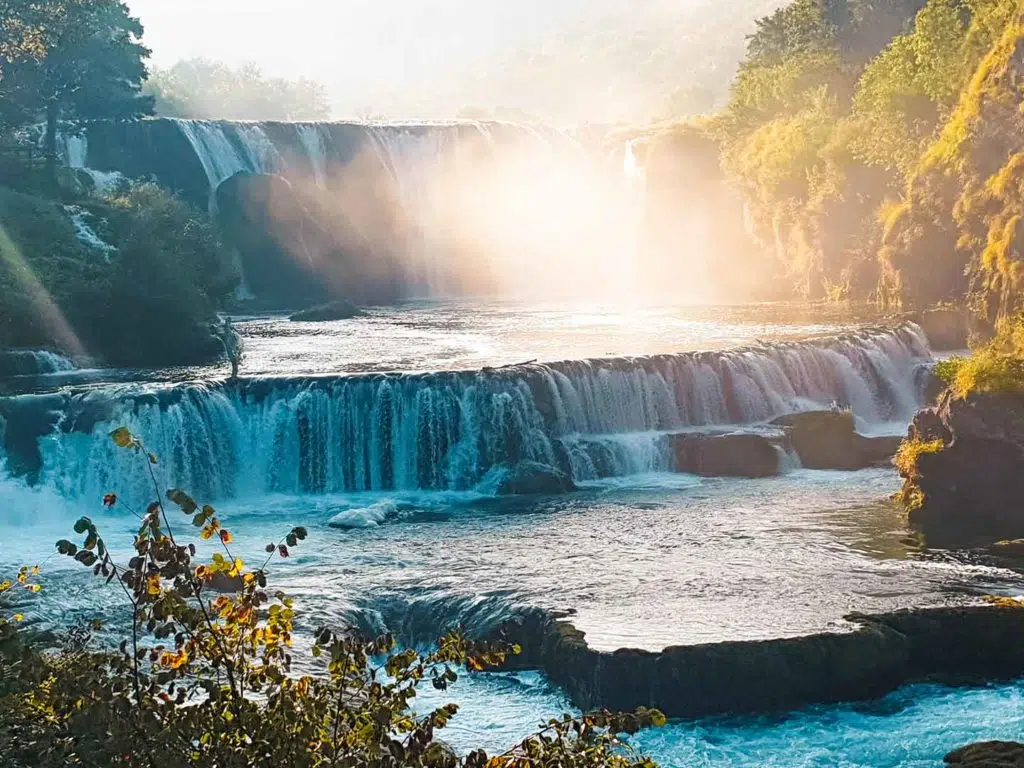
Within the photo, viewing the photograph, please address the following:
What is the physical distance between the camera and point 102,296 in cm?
3269

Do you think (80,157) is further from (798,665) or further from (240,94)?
(240,94)

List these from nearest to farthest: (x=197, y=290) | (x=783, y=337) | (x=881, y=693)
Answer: (x=881, y=693) < (x=783, y=337) < (x=197, y=290)

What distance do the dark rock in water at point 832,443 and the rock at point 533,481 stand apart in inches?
191

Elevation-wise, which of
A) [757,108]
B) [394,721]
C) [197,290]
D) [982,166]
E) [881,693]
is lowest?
[881,693]

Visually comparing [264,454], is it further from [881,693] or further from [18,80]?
[18,80]

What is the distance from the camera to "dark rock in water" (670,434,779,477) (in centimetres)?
2572

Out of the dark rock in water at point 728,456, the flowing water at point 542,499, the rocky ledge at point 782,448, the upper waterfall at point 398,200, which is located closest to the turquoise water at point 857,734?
the flowing water at point 542,499

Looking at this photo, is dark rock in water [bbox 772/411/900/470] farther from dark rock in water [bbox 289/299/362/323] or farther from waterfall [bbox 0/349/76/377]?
dark rock in water [bbox 289/299/362/323]

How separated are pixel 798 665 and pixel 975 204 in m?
26.4

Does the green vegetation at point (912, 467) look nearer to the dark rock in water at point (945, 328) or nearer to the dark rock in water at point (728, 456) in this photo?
the dark rock in water at point (728, 456)

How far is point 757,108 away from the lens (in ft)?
177

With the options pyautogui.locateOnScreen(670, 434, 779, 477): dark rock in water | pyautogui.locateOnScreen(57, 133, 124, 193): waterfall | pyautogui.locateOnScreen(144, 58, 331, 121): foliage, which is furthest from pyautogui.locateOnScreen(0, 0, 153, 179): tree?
pyautogui.locateOnScreen(144, 58, 331, 121): foliage

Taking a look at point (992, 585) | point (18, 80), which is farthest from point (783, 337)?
point (18, 80)

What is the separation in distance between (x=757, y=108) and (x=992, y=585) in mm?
39713
